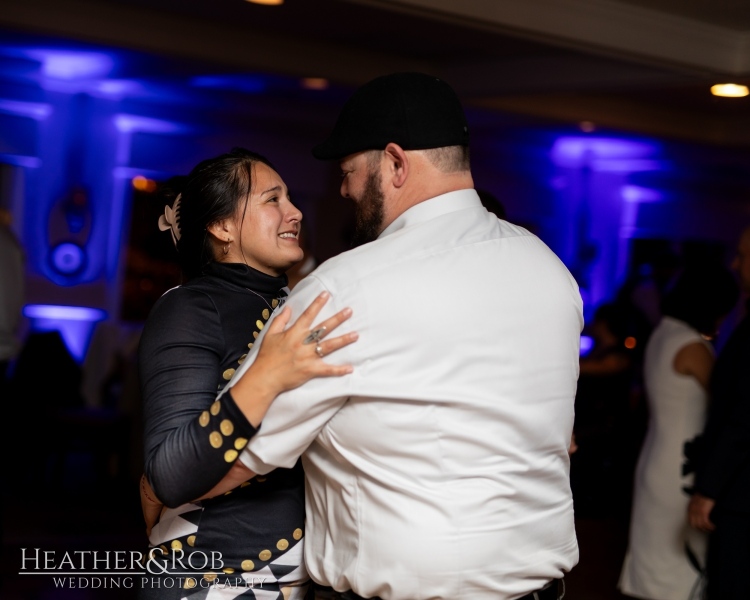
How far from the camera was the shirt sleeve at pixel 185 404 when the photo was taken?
1.49 m

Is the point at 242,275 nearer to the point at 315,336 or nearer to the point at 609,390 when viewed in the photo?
the point at 315,336

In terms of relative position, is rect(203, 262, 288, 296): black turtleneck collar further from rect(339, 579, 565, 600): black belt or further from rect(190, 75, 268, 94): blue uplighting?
rect(190, 75, 268, 94): blue uplighting

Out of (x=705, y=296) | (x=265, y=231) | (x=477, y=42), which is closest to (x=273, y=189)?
(x=265, y=231)

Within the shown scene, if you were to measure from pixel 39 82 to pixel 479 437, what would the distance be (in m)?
7.77

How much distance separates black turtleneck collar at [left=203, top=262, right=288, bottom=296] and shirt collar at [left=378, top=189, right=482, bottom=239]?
0.40m

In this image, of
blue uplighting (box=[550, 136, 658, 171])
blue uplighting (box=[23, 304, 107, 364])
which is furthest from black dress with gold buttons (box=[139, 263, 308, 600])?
blue uplighting (box=[550, 136, 658, 171])

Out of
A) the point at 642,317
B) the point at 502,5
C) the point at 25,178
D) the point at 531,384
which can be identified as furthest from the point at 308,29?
the point at 531,384

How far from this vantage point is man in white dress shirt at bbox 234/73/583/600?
4.70 ft

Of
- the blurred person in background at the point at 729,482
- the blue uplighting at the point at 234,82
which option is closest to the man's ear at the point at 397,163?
Result: the blurred person in background at the point at 729,482

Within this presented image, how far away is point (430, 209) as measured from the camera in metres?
1.54

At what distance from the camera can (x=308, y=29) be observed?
18.5 ft

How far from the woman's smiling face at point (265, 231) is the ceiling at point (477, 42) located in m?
2.18

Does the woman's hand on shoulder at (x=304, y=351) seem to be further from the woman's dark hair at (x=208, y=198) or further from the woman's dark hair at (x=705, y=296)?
the woman's dark hair at (x=705, y=296)

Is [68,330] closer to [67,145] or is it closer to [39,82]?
[67,145]
